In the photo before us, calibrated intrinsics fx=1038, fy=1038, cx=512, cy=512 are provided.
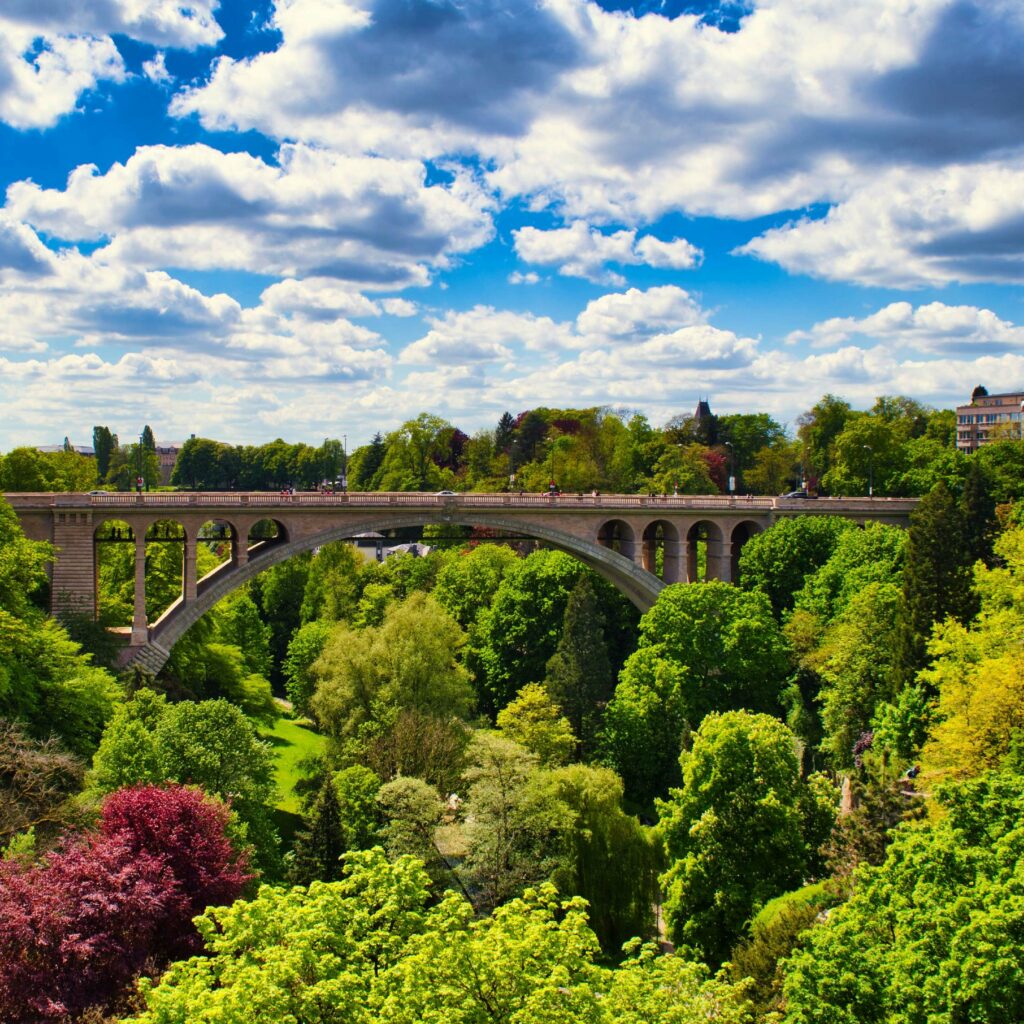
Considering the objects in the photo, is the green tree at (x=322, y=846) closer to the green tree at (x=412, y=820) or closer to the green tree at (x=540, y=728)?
the green tree at (x=412, y=820)

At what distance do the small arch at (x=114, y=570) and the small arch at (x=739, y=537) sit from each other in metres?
28.5

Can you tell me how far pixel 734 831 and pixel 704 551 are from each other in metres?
30.5

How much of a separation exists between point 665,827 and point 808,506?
1114 inches

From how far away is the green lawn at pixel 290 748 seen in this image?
38.7 metres

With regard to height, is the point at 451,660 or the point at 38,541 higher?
the point at 38,541

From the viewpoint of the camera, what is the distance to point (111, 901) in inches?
729

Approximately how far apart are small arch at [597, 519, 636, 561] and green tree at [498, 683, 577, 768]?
12382 millimetres

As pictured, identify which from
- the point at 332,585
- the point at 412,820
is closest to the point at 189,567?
the point at 412,820

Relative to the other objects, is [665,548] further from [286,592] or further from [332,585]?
[286,592]

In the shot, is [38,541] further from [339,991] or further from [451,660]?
[339,991]

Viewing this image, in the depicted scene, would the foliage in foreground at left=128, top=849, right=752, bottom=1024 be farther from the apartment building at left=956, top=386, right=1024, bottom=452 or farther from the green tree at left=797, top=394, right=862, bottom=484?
the apartment building at left=956, top=386, right=1024, bottom=452

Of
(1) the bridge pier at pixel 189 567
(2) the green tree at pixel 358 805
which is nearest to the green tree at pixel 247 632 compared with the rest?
(1) the bridge pier at pixel 189 567

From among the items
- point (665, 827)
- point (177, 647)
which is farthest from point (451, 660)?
point (665, 827)

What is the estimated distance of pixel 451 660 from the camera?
40.7 metres
